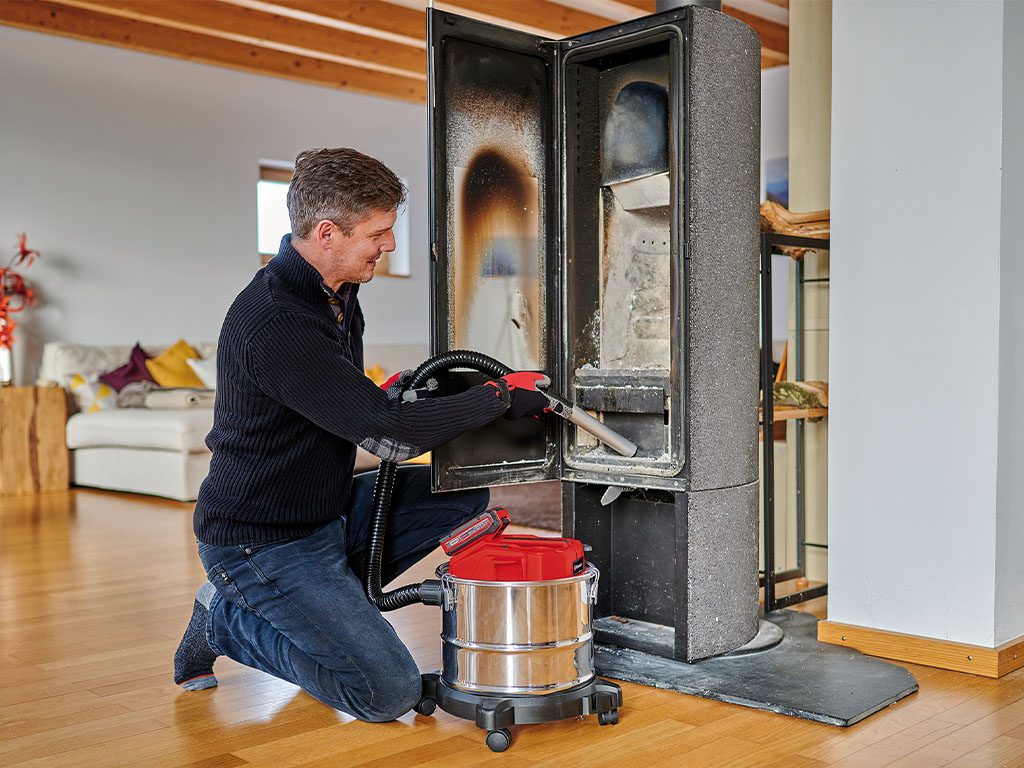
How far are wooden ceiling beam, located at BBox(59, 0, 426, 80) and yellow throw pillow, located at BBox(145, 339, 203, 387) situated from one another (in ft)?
6.22

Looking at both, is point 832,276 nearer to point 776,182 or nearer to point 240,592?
point 240,592

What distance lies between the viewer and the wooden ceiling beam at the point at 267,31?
607cm

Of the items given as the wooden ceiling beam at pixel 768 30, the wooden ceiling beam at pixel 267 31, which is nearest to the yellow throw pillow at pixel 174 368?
the wooden ceiling beam at pixel 267 31

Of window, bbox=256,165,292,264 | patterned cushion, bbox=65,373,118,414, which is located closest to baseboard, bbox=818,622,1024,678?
patterned cushion, bbox=65,373,118,414

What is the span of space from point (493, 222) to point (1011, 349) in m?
1.14

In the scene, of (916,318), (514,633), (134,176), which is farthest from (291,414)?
(134,176)

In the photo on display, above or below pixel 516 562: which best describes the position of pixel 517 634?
below

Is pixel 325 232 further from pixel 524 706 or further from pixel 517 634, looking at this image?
pixel 524 706

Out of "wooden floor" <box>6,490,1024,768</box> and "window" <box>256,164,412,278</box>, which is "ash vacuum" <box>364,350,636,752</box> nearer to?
"wooden floor" <box>6,490,1024,768</box>

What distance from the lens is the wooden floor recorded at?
178 centimetres

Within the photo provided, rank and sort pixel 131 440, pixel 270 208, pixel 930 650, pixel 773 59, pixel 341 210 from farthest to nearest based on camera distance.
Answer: pixel 270 208 → pixel 773 59 → pixel 131 440 → pixel 930 650 → pixel 341 210

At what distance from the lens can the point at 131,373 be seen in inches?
243

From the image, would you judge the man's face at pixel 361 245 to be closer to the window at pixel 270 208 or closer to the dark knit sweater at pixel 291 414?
the dark knit sweater at pixel 291 414

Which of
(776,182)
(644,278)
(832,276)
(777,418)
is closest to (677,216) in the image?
(644,278)
